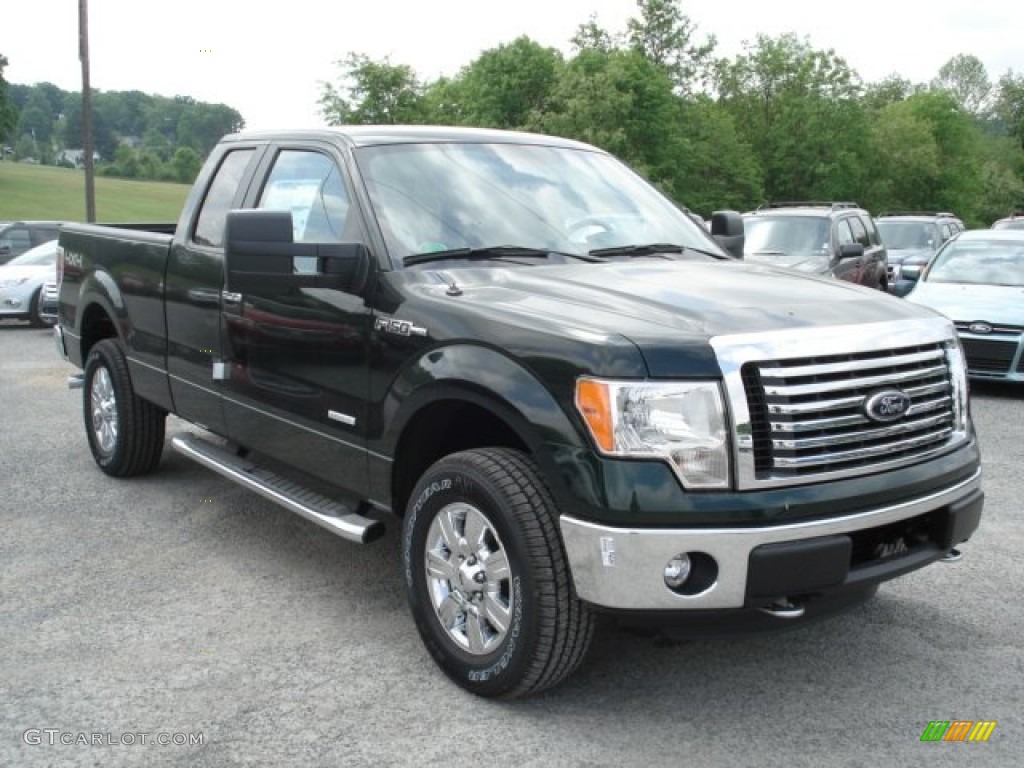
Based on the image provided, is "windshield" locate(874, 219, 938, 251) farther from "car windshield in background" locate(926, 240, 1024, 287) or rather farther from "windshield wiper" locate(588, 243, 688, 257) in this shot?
"windshield wiper" locate(588, 243, 688, 257)

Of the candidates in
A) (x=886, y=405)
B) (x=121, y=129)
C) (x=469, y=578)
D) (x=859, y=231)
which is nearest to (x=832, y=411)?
(x=886, y=405)

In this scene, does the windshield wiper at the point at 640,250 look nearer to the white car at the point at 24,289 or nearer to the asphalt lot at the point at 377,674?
the asphalt lot at the point at 377,674

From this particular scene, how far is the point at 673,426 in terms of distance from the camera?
3.19m

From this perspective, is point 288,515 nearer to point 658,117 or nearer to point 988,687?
point 988,687

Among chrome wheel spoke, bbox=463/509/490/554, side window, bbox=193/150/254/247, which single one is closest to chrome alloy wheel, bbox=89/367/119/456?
side window, bbox=193/150/254/247

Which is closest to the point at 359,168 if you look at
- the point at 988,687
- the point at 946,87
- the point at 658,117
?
the point at 988,687

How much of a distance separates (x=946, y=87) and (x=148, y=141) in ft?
268

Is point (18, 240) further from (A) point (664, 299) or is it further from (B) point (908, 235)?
(A) point (664, 299)

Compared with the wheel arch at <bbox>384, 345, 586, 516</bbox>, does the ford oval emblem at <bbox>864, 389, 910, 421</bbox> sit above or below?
above

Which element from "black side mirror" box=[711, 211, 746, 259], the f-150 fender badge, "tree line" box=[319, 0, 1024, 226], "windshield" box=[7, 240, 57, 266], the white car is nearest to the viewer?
the f-150 fender badge

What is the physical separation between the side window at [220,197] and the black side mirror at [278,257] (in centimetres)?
123

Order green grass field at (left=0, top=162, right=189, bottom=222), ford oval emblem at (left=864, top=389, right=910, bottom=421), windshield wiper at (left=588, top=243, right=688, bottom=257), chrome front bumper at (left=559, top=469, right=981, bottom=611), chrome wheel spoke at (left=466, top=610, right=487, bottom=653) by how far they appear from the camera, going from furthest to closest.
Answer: green grass field at (left=0, top=162, right=189, bottom=222), windshield wiper at (left=588, top=243, right=688, bottom=257), chrome wheel spoke at (left=466, top=610, right=487, bottom=653), ford oval emblem at (left=864, top=389, right=910, bottom=421), chrome front bumper at (left=559, top=469, right=981, bottom=611)

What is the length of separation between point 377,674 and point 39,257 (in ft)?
51.2

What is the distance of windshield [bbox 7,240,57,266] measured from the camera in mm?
17039
